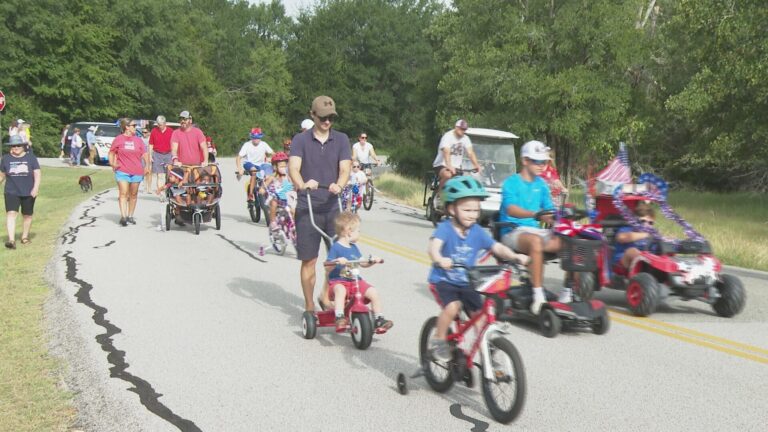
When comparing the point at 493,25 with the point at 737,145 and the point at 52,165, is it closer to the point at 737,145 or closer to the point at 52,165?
the point at 737,145

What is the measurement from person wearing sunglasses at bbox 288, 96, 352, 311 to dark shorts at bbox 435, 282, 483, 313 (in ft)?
7.23

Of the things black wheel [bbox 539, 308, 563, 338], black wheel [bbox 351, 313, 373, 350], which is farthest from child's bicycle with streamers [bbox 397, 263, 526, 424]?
black wheel [bbox 539, 308, 563, 338]

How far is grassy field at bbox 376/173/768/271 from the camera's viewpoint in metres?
13.6

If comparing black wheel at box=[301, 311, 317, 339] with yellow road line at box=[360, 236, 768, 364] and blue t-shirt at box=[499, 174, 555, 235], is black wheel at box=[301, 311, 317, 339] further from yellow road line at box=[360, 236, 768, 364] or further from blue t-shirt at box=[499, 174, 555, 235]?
yellow road line at box=[360, 236, 768, 364]

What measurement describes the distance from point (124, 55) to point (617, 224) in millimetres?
55546

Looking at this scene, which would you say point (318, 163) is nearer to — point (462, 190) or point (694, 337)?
point (462, 190)

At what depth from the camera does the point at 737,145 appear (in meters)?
24.5

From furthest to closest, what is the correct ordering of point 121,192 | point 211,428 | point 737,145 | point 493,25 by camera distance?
point 493,25, point 737,145, point 121,192, point 211,428

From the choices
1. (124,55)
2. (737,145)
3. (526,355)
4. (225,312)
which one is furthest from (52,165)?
(526,355)

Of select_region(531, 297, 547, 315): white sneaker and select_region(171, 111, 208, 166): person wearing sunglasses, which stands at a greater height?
select_region(171, 111, 208, 166): person wearing sunglasses

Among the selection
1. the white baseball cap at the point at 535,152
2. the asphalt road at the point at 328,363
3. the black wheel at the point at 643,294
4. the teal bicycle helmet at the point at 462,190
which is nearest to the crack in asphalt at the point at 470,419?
the asphalt road at the point at 328,363

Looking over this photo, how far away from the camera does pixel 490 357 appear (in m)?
5.34

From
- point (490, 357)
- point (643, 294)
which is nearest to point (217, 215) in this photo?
point (643, 294)

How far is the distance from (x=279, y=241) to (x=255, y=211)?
469cm
